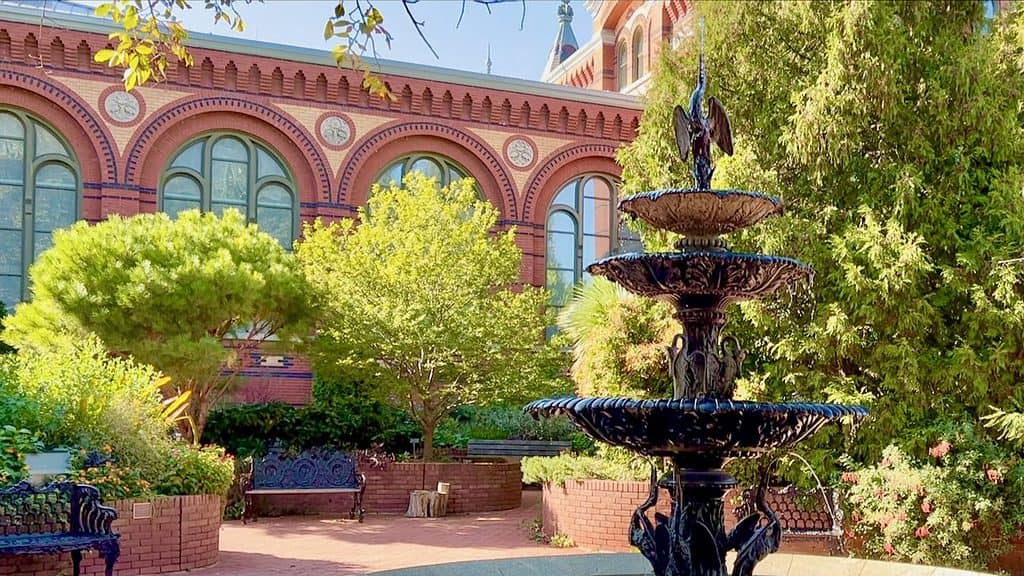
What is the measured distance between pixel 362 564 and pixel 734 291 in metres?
6.44

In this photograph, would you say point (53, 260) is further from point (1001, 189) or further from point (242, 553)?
point (1001, 189)

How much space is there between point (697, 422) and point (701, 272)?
1053 millimetres

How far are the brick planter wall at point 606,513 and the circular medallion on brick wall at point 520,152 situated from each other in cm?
1477

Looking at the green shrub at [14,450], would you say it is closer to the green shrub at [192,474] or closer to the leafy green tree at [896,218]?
the green shrub at [192,474]

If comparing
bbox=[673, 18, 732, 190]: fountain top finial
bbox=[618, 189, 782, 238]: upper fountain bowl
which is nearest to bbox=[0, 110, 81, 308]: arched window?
bbox=[673, 18, 732, 190]: fountain top finial

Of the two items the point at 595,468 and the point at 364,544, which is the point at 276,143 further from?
the point at 595,468

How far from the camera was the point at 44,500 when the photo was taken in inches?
399

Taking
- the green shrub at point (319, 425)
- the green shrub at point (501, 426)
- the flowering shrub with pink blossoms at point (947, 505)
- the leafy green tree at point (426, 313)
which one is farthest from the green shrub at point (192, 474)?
the green shrub at point (501, 426)

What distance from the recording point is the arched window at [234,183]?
24734 mm

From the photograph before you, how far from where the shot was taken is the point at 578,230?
93.7ft

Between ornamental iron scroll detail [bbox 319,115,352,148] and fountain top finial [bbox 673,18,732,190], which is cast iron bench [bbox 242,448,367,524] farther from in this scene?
fountain top finial [bbox 673,18,732,190]

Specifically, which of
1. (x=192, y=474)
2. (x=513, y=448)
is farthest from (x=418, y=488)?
(x=192, y=474)

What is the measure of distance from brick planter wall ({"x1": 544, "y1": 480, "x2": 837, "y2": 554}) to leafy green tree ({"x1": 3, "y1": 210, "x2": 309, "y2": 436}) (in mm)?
6370

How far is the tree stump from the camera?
17.2 m
